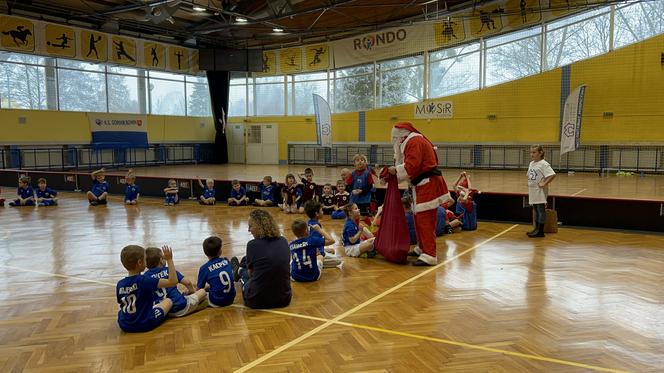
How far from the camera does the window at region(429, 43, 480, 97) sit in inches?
885

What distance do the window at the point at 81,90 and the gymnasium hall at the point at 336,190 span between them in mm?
105

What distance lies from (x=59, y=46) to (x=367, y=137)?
15156 mm

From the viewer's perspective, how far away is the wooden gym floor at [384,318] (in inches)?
143

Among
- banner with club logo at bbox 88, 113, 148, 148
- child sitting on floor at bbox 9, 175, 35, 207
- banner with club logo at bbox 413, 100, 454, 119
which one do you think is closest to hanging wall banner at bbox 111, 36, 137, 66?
banner with club logo at bbox 88, 113, 148, 148

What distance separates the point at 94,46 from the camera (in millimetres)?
23688

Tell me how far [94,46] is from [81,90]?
2.22 m

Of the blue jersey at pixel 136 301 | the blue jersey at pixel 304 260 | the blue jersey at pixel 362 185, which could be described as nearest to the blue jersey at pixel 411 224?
the blue jersey at pixel 304 260

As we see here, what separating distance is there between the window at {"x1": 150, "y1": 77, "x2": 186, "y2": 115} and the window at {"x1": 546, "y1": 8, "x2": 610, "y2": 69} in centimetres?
1959

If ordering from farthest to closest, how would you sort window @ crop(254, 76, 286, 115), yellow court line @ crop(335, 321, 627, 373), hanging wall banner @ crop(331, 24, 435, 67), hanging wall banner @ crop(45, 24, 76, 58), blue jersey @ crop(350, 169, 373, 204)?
window @ crop(254, 76, 286, 115) → hanging wall banner @ crop(331, 24, 435, 67) → hanging wall banner @ crop(45, 24, 76, 58) → blue jersey @ crop(350, 169, 373, 204) → yellow court line @ crop(335, 321, 627, 373)

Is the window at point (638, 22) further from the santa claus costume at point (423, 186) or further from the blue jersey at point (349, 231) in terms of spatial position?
the blue jersey at point (349, 231)

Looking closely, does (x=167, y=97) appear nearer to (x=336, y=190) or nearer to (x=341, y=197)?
(x=336, y=190)

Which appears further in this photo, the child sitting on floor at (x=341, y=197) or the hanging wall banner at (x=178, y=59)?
the hanging wall banner at (x=178, y=59)

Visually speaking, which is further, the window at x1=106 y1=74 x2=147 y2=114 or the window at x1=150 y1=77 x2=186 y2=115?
the window at x1=150 y1=77 x2=186 y2=115

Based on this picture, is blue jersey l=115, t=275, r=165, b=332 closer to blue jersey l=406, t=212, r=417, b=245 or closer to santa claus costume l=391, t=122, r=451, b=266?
santa claus costume l=391, t=122, r=451, b=266
